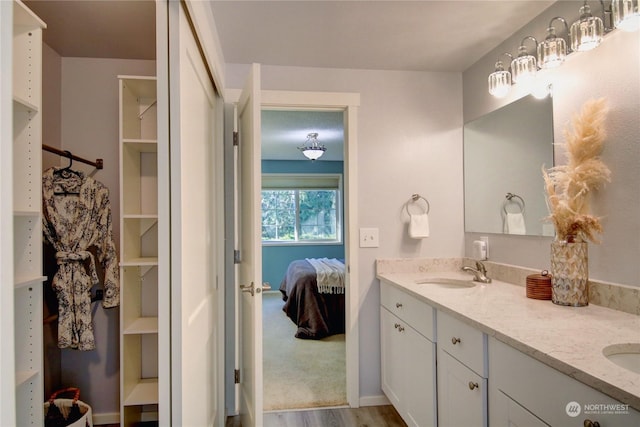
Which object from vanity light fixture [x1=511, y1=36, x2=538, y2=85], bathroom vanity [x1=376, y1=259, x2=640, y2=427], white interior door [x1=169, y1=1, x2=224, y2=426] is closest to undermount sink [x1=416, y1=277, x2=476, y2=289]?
bathroom vanity [x1=376, y1=259, x2=640, y2=427]

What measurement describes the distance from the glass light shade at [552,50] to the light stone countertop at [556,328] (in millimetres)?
1088

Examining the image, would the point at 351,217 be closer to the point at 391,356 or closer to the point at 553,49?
the point at 391,356

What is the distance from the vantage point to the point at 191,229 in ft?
4.52

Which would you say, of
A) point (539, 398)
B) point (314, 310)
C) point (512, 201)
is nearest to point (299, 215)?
point (314, 310)

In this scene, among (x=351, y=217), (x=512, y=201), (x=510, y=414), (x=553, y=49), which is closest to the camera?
(x=510, y=414)

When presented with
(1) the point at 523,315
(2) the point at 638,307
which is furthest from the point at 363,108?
(2) the point at 638,307

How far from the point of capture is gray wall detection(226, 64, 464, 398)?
97.0 inches

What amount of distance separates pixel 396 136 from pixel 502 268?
3.58 ft

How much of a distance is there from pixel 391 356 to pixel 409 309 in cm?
49

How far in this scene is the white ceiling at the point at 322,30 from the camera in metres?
1.73

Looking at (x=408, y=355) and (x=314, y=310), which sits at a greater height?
(x=408, y=355)

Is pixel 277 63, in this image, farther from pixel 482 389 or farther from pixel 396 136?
pixel 482 389

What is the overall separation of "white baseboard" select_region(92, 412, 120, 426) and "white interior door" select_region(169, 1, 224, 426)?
74 centimetres

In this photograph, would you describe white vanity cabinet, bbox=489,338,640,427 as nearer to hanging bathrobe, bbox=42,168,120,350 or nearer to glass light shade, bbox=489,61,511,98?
glass light shade, bbox=489,61,511,98
